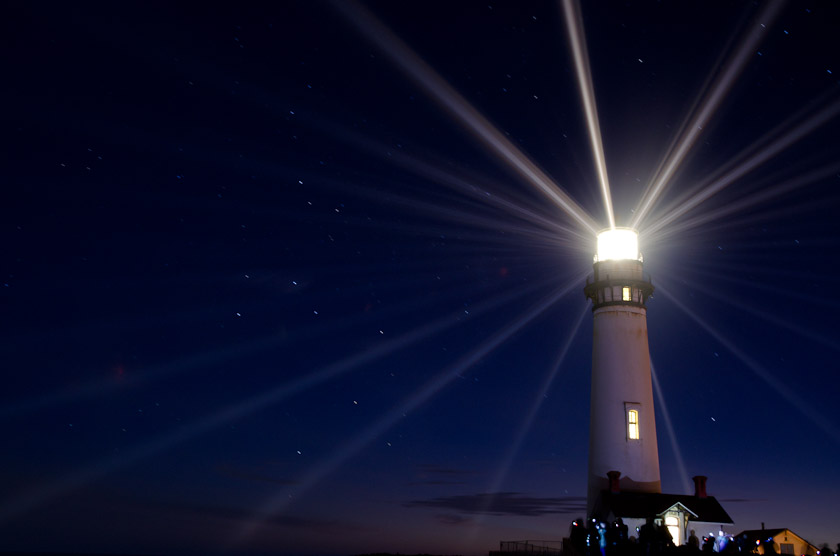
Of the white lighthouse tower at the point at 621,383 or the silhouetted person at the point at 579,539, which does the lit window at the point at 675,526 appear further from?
the silhouetted person at the point at 579,539

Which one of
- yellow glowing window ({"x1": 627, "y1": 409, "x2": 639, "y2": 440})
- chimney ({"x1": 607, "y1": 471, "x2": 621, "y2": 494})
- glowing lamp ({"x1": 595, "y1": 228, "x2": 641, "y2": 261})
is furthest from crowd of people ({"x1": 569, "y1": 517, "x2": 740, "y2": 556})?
glowing lamp ({"x1": 595, "y1": 228, "x2": 641, "y2": 261})

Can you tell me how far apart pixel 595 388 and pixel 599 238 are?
26.8 feet

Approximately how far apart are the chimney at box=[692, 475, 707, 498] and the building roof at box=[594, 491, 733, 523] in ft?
1.38

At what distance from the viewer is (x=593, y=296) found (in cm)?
3731

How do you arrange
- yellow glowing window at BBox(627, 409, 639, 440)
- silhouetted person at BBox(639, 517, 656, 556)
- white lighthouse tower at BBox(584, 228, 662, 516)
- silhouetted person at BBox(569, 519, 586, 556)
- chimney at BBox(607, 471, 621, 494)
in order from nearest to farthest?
silhouetted person at BBox(639, 517, 656, 556) < silhouetted person at BBox(569, 519, 586, 556) < chimney at BBox(607, 471, 621, 494) < white lighthouse tower at BBox(584, 228, 662, 516) < yellow glowing window at BBox(627, 409, 639, 440)

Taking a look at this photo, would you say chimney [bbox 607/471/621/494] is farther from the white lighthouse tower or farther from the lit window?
the lit window

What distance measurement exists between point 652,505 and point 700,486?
330 cm

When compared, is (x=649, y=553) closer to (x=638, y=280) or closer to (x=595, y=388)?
(x=595, y=388)

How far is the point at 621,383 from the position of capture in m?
34.9

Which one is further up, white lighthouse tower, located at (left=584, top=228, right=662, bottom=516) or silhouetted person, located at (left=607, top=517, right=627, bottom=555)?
white lighthouse tower, located at (left=584, top=228, right=662, bottom=516)

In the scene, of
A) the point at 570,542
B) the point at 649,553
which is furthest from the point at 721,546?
the point at 649,553

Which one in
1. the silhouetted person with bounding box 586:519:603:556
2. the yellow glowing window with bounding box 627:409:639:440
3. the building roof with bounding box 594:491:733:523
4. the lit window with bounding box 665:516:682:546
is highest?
the yellow glowing window with bounding box 627:409:639:440

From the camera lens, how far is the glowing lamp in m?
38.0

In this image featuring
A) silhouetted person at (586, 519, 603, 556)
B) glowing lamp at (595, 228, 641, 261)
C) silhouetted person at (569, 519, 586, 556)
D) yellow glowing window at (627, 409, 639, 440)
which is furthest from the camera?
glowing lamp at (595, 228, 641, 261)
